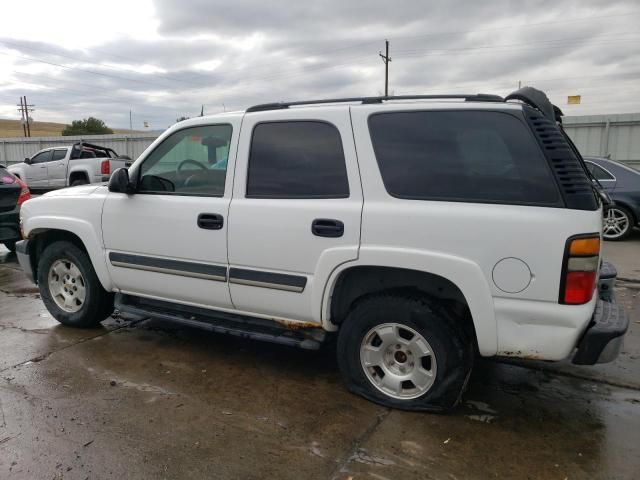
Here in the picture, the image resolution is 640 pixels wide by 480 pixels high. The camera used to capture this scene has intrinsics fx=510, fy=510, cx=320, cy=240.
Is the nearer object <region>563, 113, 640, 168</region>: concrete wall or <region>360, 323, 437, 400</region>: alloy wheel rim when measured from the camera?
<region>360, 323, 437, 400</region>: alloy wheel rim

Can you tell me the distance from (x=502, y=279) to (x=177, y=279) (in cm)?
231

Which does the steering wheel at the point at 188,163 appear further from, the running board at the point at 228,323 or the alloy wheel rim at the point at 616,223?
the alloy wheel rim at the point at 616,223

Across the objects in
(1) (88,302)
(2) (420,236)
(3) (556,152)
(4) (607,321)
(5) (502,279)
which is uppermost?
(3) (556,152)

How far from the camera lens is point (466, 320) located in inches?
123

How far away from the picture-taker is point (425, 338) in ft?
9.84

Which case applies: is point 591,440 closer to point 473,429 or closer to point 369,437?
point 473,429

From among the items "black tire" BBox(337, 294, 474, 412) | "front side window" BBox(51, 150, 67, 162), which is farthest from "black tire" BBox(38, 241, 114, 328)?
"front side window" BBox(51, 150, 67, 162)

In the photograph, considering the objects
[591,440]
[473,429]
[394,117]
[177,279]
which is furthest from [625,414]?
[177,279]

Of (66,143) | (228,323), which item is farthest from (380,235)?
(66,143)

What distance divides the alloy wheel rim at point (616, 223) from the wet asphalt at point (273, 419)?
5.45 meters

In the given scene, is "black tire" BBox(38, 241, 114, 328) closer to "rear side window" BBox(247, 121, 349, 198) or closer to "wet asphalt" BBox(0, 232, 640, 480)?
"wet asphalt" BBox(0, 232, 640, 480)

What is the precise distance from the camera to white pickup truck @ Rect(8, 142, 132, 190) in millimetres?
16156

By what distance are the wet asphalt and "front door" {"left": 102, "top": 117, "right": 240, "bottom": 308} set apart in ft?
2.03

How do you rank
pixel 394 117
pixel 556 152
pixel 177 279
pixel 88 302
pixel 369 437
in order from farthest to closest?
1. pixel 88 302
2. pixel 177 279
3. pixel 394 117
4. pixel 369 437
5. pixel 556 152
